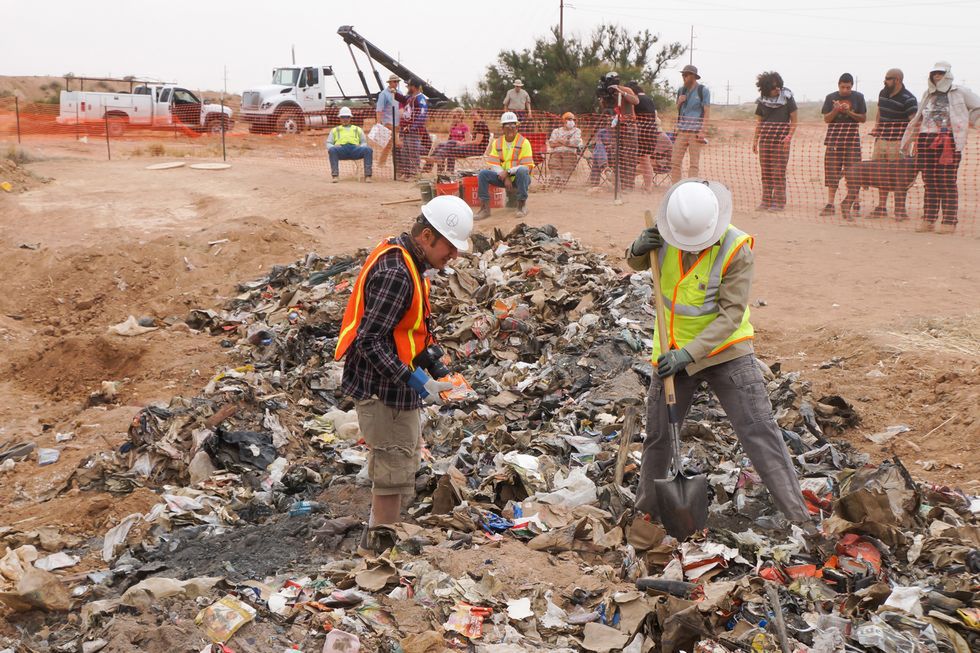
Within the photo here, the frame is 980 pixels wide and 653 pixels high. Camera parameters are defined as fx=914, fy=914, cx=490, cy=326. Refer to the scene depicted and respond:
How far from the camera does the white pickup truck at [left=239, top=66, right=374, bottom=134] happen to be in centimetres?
2673

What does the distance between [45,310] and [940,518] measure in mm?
9952

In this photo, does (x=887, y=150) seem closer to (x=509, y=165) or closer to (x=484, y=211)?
(x=509, y=165)

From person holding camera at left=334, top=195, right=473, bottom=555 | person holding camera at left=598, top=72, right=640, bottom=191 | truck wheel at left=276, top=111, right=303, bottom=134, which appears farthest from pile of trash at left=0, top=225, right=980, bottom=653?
truck wheel at left=276, top=111, right=303, bottom=134

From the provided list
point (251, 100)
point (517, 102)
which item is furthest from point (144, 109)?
point (517, 102)

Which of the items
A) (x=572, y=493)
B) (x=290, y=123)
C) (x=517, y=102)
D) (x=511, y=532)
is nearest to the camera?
(x=511, y=532)

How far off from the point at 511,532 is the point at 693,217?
182cm

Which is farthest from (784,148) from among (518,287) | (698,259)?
(698,259)

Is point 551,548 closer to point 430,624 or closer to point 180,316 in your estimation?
point 430,624

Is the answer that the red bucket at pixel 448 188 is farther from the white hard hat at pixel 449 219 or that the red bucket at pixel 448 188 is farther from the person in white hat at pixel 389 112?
the white hard hat at pixel 449 219

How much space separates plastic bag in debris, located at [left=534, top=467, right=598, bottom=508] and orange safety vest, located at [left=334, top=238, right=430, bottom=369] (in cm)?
130

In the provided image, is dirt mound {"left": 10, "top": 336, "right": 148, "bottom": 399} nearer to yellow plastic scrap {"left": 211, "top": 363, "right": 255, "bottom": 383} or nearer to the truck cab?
yellow plastic scrap {"left": 211, "top": 363, "right": 255, "bottom": 383}

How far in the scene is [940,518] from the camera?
15.4ft

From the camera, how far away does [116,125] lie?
87.0 feet

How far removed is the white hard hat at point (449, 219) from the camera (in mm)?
4117
